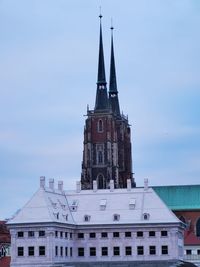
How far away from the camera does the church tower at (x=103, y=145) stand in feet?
564

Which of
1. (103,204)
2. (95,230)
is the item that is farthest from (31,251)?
(103,204)

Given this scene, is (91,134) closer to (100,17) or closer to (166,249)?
(100,17)

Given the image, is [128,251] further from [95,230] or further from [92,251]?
[95,230]

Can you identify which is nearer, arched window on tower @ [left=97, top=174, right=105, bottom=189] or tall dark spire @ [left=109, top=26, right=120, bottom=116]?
arched window on tower @ [left=97, top=174, right=105, bottom=189]

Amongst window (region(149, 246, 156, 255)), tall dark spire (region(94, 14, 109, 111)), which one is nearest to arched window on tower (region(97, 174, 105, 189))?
tall dark spire (region(94, 14, 109, 111))

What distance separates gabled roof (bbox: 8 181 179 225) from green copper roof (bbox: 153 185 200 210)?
1672 inches

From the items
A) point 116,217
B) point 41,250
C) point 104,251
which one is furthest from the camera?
point 116,217

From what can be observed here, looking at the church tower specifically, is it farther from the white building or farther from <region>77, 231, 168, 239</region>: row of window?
<region>77, 231, 168, 239</region>: row of window

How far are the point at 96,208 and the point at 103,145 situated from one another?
57448 mm

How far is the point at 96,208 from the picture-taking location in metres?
118

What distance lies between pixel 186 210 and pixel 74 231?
47217 millimetres

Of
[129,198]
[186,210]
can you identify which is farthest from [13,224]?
[186,210]

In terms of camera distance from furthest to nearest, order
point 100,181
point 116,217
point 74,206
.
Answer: point 100,181 → point 74,206 → point 116,217

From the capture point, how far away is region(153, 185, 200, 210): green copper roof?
524ft
